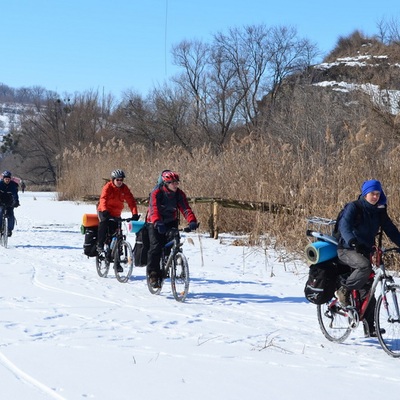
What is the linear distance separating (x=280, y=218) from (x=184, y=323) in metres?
6.61

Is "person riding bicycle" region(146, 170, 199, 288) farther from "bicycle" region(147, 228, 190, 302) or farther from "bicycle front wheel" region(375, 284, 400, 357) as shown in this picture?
"bicycle front wheel" region(375, 284, 400, 357)

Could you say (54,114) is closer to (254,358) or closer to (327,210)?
(327,210)

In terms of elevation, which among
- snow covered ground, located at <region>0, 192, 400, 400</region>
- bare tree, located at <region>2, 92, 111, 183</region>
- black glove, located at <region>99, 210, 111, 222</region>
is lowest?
snow covered ground, located at <region>0, 192, 400, 400</region>

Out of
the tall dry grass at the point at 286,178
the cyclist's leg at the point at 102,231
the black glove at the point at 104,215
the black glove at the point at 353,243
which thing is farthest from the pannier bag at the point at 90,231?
A: the black glove at the point at 353,243

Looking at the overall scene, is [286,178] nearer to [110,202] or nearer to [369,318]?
[110,202]

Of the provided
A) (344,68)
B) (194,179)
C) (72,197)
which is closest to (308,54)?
(344,68)

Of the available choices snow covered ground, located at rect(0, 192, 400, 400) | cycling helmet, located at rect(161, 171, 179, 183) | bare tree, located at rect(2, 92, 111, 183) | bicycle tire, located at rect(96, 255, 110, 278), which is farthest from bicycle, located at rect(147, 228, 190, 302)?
bare tree, located at rect(2, 92, 111, 183)

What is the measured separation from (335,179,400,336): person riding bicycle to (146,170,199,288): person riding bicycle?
317 centimetres

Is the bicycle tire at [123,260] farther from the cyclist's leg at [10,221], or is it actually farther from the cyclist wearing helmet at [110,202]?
the cyclist's leg at [10,221]

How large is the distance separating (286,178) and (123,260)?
5159mm

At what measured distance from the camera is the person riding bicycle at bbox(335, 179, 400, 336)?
6.54m

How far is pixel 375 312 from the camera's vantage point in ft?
20.9

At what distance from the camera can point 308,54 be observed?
49438mm

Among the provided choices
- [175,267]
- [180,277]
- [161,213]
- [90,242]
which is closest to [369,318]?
[180,277]
